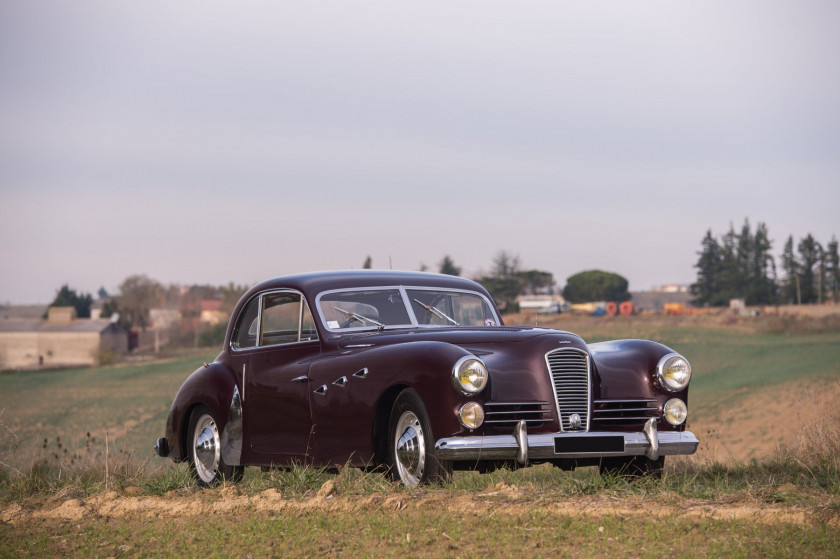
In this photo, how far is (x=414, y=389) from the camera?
7.93m

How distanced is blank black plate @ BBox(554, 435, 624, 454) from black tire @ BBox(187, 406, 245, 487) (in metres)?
3.70

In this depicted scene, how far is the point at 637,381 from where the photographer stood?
28.5 feet

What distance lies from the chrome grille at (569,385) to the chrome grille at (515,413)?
143 mm

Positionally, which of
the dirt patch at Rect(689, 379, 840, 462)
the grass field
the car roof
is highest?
the car roof

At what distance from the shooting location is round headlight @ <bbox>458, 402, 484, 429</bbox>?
766 cm

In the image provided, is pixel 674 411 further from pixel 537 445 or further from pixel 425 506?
pixel 425 506

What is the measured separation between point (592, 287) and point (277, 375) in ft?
424

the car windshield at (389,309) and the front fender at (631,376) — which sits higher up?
the car windshield at (389,309)

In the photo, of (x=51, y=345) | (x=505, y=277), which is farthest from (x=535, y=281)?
(x=51, y=345)

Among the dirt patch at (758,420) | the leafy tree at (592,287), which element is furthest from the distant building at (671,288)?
the dirt patch at (758,420)

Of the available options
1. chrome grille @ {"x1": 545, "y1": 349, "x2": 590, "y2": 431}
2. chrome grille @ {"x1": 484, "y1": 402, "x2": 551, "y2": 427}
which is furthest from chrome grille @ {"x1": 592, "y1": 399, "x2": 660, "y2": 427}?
chrome grille @ {"x1": 484, "y1": 402, "x2": 551, "y2": 427}

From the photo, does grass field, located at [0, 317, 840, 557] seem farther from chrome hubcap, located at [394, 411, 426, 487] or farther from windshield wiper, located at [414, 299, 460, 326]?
windshield wiper, located at [414, 299, 460, 326]

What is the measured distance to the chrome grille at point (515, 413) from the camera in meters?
7.83

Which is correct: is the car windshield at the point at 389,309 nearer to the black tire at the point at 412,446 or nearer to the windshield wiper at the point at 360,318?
the windshield wiper at the point at 360,318
